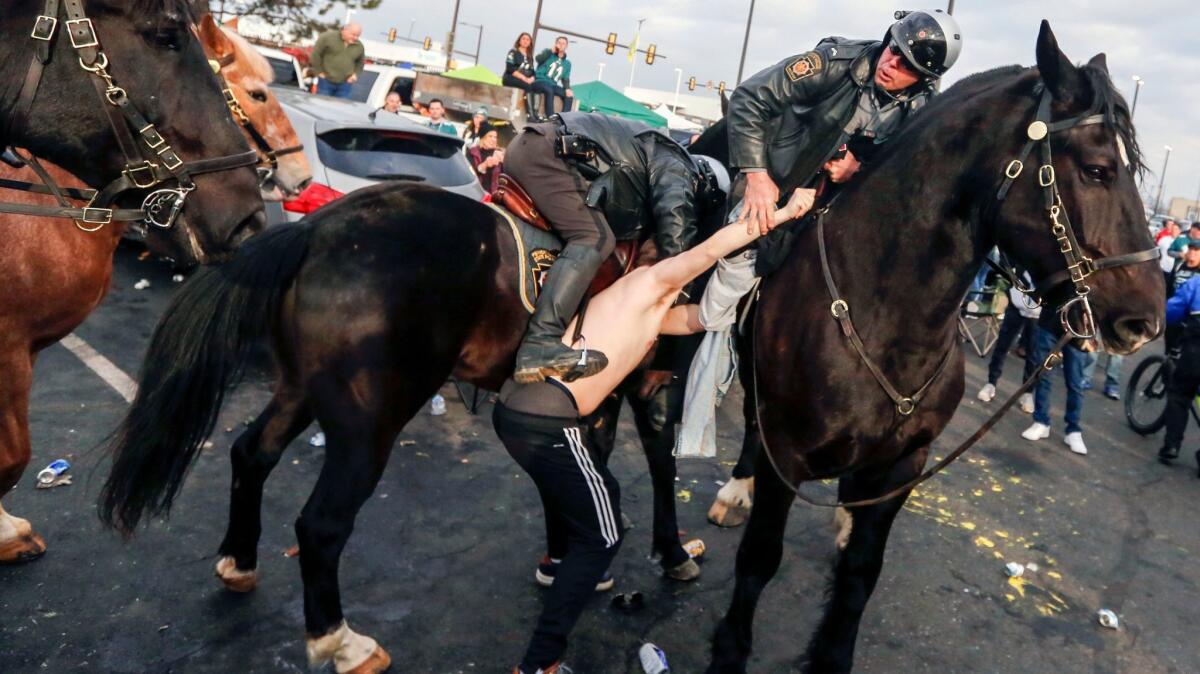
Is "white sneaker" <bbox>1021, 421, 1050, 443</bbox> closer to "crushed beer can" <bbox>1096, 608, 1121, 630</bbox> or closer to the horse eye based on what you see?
"crushed beer can" <bbox>1096, 608, 1121, 630</bbox>

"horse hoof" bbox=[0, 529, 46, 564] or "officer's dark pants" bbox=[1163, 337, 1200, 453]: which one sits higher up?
"officer's dark pants" bbox=[1163, 337, 1200, 453]

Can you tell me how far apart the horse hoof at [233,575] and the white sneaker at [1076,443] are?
730 centimetres

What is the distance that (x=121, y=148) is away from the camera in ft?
7.66

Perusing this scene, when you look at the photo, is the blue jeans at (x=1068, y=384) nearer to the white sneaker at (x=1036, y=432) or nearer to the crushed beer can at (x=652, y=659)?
the white sneaker at (x=1036, y=432)

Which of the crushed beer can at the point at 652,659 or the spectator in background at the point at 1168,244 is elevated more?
the spectator in background at the point at 1168,244

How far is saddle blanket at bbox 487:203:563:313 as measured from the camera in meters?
3.55

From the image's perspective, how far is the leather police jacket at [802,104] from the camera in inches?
137

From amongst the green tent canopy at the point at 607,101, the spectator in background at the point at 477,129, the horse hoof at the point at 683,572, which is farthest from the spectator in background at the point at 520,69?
the horse hoof at the point at 683,572

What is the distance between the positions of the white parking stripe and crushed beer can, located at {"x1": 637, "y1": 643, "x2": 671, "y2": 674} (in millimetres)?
4032

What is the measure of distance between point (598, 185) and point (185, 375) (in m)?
1.87

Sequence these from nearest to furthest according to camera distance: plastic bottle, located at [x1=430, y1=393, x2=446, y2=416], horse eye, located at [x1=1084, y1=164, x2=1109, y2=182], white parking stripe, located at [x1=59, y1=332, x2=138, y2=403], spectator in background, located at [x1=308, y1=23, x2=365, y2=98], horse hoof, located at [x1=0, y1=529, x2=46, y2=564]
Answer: horse eye, located at [x1=1084, y1=164, x2=1109, y2=182] → horse hoof, located at [x1=0, y1=529, x2=46, y2=564] → white parking stripe, located at [x1=59, y1=332, x2=138, y2=403] → plastic bottle, located at [x1=430, y1=393, x2=446, y2=416] → spectator in background, located at [x1=308, y1=23, x2=365, y2=98]

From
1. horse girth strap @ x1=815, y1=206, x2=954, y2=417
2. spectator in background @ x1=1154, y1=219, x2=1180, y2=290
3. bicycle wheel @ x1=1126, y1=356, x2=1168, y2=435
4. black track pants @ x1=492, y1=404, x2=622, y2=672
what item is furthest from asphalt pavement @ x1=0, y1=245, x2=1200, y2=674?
spectator in background @ x1=1154, y1=219, x2=1180, y2=290

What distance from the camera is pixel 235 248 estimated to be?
2.46 m

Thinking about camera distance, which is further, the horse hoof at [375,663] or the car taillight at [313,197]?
the car taillight at [313,197]
